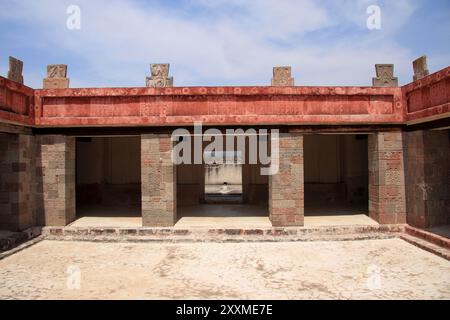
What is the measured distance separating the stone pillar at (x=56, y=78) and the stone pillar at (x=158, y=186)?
3092 millimetres

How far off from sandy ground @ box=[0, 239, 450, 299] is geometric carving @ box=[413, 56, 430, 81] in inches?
178

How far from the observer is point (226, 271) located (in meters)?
5.98

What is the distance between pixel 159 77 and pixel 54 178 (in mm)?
4060

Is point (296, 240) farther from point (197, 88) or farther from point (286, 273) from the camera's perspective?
point (197, 88)

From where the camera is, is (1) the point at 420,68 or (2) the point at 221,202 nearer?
(1) the point at 420,68

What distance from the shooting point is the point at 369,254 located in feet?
22.9

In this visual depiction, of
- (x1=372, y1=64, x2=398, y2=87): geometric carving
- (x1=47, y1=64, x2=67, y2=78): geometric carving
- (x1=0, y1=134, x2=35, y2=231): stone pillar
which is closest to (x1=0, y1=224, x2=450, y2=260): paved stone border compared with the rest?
(x1=0, y1=134, x2=35, y2=231): stone pillar

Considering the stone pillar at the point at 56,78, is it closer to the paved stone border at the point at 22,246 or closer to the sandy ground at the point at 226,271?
the paved stone border at the point at 22,246

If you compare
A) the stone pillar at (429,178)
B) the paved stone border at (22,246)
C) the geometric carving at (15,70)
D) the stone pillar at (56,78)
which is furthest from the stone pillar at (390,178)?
the geometric carving at (15,70)

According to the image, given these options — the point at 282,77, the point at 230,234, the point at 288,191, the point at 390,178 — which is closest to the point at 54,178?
the point at 230,234

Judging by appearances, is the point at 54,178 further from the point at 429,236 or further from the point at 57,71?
the point at 429,236

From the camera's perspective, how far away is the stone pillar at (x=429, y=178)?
26.7 feet

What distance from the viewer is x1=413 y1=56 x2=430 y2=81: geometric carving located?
27.2 ft
